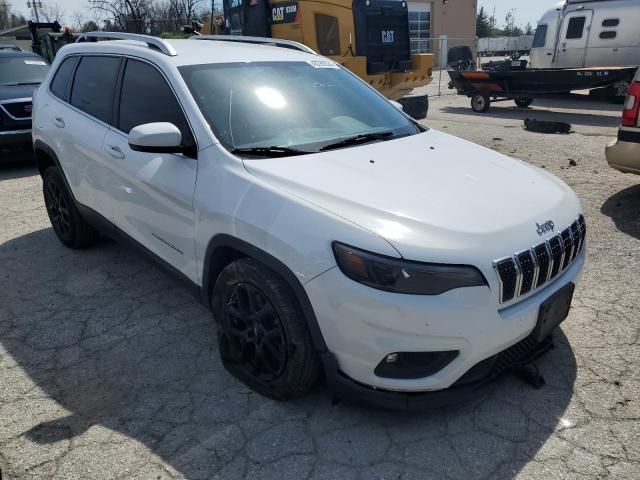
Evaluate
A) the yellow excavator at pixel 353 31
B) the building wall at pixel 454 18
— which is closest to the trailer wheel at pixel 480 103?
the yellow excavator at pixel 353 31

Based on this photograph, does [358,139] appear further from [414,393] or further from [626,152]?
[626,152]

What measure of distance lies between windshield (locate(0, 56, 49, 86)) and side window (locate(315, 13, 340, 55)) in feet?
16.8

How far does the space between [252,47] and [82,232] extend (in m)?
2.24

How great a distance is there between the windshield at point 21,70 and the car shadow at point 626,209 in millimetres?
8836

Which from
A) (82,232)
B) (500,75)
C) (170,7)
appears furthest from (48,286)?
(170,7)

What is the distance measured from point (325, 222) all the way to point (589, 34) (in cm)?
1428

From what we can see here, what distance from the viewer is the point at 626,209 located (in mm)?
5363

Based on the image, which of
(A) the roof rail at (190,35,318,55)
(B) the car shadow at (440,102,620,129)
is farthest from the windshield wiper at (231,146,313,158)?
(B) the car shadow at (440,102,620,129)

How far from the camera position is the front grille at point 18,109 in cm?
798

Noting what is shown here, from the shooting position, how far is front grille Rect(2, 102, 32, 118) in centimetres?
798

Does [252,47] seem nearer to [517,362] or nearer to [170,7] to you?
[517,362]

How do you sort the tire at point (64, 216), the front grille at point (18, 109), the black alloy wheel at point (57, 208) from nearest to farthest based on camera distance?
the tire at point (64, 216), the black alloy wheel at point (57, 208), the front grille at point (18, 109)

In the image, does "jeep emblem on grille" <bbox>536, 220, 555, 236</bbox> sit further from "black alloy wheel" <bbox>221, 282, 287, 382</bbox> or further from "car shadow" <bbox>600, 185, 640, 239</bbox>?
"car shadow" <bbox>600, 185, 640, 239</bbox>

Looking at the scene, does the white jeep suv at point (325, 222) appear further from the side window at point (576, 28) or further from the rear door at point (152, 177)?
the side window at point (576, 28)
